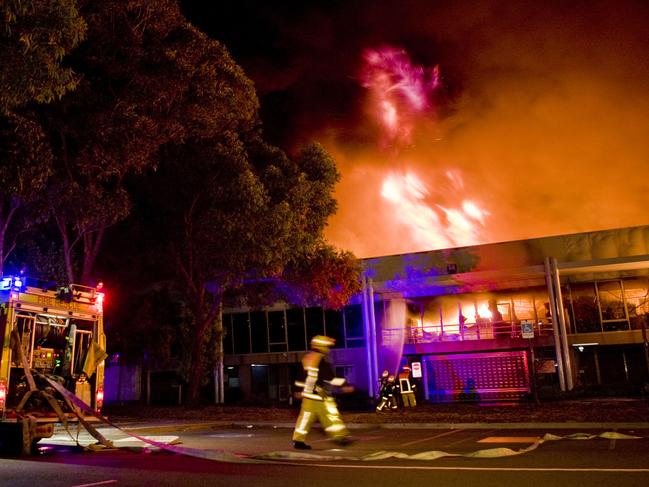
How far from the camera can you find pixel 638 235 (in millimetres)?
23359

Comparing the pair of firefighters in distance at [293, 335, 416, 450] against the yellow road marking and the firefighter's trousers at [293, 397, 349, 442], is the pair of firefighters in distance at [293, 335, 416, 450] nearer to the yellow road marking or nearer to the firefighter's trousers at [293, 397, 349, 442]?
the firefighter's trousers at [293, 397, 349, 442]

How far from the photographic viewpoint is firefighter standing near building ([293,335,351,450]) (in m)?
7.93

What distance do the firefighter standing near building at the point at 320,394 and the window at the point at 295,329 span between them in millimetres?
20904

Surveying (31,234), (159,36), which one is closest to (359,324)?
(31,234)

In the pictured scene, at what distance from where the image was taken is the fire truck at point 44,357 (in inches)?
380

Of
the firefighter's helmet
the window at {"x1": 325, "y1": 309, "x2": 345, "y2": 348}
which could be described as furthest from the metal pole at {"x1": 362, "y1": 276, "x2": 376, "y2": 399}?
the firefighter's helmet

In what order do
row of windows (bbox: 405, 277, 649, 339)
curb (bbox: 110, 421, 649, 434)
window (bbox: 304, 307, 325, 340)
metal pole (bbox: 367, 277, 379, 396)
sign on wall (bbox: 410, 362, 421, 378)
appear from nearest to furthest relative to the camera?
curb (bbox: 110, 421, 649, 434)
metal pole (bbox: 367, 277, 379, 396)
row of windows (bbox: 405, 277, 649, 339)
sign on wall (bbox: 410, 362, 421, 378)
window (bbox: 304, 307, 325, 340)

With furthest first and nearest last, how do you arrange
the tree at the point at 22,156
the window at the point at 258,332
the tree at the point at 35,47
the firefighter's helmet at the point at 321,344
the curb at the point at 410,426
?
the window at the point at 258,332 < the curb at the point at 410,426 < the tree at the point at 22,156 < the tree at the point at 35,47 < the firefighter's helmet at the point at 321,344

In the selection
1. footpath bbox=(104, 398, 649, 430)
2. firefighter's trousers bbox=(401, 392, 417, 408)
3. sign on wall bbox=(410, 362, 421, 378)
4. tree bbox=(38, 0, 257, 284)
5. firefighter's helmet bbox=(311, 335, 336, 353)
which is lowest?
footpath bbox=(104, 398, 649, 430)

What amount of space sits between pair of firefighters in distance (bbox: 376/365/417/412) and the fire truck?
972 cm

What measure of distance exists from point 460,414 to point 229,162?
393 inches

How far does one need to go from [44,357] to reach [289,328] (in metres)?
18.6

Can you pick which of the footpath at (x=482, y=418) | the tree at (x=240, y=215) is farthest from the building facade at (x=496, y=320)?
the footpath at (x=482, y=418)

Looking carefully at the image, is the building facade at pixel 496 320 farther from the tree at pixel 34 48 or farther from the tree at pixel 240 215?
the tree at pixel 34 48
